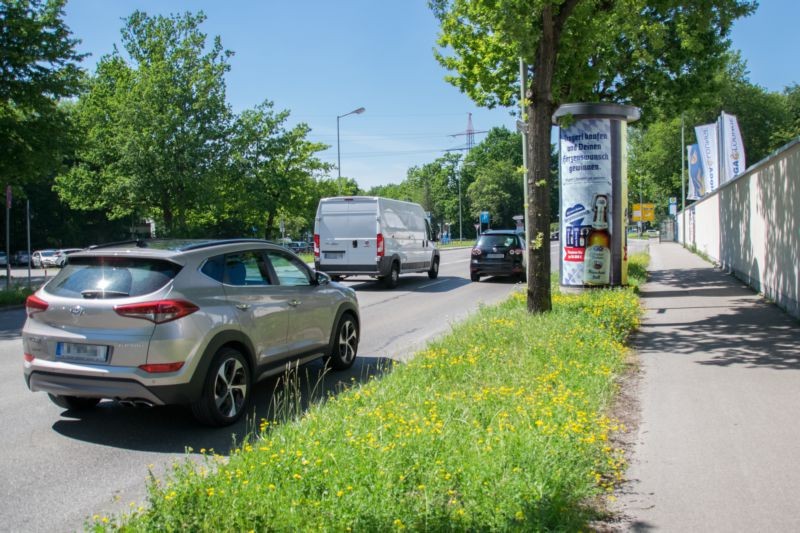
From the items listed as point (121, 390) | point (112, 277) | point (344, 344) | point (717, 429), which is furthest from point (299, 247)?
point (717, 429)

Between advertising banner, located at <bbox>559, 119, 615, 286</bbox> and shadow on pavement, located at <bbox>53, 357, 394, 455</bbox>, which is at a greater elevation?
advertising banner, located at <bbox>559, 119, 615, 286</bbox>

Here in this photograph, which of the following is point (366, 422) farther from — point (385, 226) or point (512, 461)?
point (385, 226)

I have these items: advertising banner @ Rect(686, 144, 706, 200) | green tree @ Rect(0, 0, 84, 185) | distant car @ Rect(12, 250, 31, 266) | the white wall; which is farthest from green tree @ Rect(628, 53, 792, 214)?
distant car @ Rect(12, 250, 31, 266)

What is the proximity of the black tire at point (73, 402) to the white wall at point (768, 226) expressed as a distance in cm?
1029

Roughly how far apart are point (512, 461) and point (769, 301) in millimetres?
11006

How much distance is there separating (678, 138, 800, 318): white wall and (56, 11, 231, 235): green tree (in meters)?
28.3

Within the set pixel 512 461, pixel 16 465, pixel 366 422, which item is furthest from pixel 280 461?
pixel 16 465

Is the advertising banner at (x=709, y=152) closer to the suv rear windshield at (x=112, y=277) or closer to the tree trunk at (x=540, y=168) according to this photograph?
the tree trunk at (x=540, y=168)

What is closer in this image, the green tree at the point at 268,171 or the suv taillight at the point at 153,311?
the suv taillight at the point at 153,311

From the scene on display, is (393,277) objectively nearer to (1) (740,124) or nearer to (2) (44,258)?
(2) (44,258)

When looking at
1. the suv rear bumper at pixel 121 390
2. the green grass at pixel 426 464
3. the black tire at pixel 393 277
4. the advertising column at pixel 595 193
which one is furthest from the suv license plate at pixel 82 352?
the black tire at pixel 393 277

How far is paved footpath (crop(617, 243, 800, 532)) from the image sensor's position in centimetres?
363

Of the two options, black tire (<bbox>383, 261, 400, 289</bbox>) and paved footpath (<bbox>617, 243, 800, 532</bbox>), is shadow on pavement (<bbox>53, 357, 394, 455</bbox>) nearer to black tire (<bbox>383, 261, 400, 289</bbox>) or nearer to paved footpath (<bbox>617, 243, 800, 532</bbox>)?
paved footpath (<bbox>617, 243, 800, 532</bbox>)

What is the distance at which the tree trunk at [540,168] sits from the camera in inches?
387
